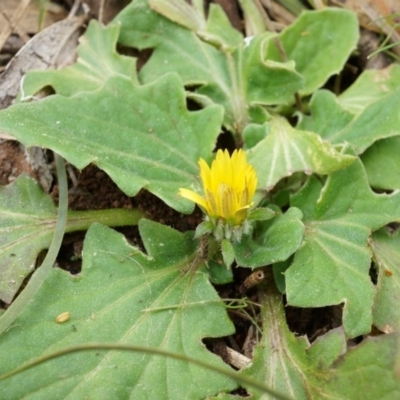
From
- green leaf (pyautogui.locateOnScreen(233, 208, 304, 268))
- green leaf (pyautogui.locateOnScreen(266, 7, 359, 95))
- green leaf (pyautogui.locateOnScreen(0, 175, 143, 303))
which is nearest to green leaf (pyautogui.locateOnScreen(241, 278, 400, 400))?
green leaf (pyautogui.locateOnScreen(233, 208, 304, 268))

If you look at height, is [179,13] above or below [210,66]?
above

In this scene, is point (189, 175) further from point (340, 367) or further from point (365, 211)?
point (340, 367)

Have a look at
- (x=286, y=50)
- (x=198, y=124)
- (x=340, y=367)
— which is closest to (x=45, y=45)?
(x=198, y=124)

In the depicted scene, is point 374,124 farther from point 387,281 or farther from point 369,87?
point 387,281

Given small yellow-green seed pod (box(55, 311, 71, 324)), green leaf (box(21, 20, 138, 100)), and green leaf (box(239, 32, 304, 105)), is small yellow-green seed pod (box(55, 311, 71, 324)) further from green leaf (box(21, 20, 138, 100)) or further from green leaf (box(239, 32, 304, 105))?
green leaf (box(239, 32, 304, 105))

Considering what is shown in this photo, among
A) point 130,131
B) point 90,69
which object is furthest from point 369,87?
point 90,69

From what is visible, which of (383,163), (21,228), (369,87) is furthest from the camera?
(369,87)

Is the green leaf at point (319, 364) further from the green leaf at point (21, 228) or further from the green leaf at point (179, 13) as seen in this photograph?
the green leaf at point (179, 13)

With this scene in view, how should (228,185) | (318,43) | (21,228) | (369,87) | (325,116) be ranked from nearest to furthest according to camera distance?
(228,185)
(21,228)
(325,116)
(369,87)
(318,43)
